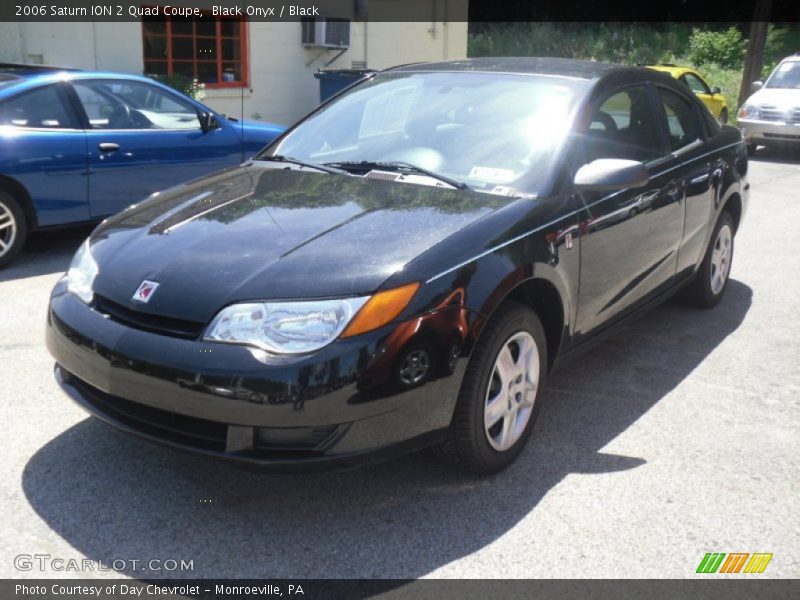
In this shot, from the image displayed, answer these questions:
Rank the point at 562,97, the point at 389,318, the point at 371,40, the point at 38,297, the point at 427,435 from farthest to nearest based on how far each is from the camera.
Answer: the point at 371,40
the point at 38,297
the point at 562,97
the point at 427,435
the point at 389,318

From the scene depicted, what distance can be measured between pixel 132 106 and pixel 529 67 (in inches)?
156

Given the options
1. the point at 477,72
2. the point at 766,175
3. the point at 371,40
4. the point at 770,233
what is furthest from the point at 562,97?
the point at 371,40

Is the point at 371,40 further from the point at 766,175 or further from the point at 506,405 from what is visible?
the point at 506,405

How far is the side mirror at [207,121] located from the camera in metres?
7.64

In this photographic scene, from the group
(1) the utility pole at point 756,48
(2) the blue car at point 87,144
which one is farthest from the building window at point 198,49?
(1) the utility pole at point 756,48

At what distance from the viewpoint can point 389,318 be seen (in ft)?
9.75

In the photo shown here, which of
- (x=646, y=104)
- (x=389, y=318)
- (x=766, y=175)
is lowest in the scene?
(x=766, y=175)

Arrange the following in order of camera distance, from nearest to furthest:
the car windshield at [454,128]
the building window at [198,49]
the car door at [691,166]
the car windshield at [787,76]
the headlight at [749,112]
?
the car windshield at [454,128] → the car door at [691,166] → the building window at [198,49] → the headlight at [749,112] → the car windshield at [787,76]

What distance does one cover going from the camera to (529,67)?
4.54m

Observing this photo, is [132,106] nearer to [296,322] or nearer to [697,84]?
[296,322]

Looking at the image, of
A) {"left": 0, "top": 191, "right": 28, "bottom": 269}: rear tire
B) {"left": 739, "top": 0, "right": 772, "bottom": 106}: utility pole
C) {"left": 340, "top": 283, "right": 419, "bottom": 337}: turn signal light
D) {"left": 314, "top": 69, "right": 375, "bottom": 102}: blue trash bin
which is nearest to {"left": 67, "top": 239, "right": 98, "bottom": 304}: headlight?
{"left": 340, "top": 283, "right": 419, "bottom": 337}: turn signal light

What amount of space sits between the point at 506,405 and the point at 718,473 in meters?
0.94

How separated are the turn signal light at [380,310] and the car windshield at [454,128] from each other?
3.23 ft

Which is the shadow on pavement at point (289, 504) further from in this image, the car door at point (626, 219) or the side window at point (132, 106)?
the side window at point (132, 106)
